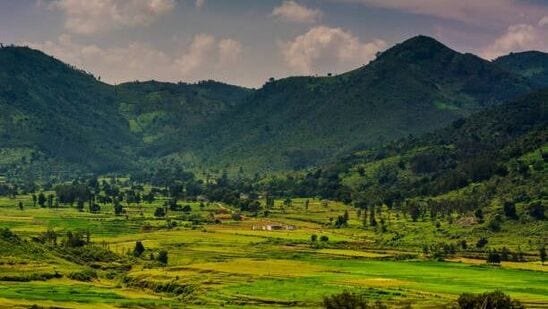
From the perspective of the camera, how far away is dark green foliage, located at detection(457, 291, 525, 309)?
426 ft

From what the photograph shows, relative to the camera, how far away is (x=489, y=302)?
13062cm

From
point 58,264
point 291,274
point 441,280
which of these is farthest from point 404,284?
point 58,264

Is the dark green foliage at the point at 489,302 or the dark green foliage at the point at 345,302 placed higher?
the dark green foliage at the point at 489,302

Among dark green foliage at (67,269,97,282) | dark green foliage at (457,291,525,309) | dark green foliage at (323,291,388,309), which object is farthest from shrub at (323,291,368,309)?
dark green foliage at (67,269,97,282)

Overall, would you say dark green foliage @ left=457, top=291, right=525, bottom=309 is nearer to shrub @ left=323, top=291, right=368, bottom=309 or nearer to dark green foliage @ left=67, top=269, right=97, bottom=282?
shrub @ left=323, top=291, right=368, bottom=309

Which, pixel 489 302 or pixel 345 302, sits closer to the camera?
pixel 345 302

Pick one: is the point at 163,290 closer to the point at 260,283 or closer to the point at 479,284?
the point at 260,283

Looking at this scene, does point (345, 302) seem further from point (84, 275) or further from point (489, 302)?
point (84, 275)

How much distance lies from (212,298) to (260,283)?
1712cm

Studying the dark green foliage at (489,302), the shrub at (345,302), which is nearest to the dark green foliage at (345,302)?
the shrub at (345,302)

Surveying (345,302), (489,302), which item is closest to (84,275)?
(345,302)

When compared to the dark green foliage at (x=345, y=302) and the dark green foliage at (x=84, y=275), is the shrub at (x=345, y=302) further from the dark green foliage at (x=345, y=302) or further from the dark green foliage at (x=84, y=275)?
the dark green foliage at (x=84, y=275)

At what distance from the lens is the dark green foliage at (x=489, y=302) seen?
426 ft

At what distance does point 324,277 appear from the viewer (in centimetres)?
17388
